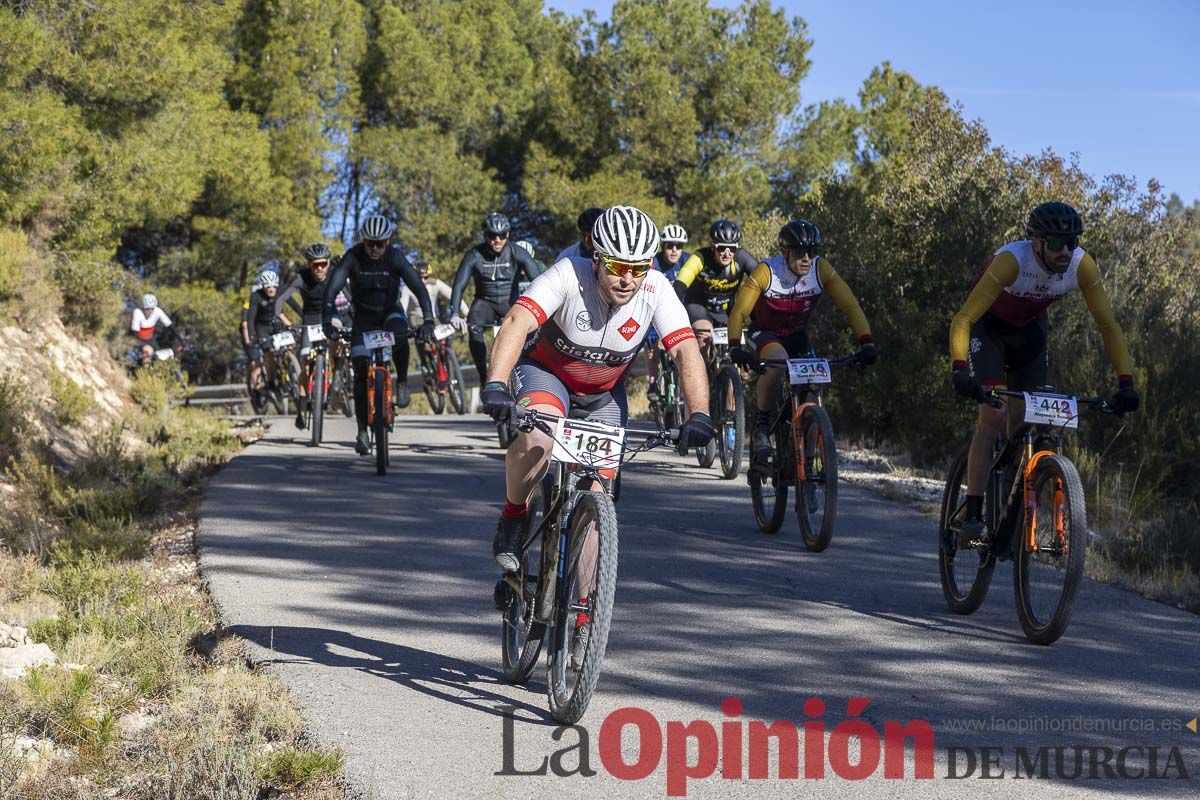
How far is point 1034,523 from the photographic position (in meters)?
→ 6.66

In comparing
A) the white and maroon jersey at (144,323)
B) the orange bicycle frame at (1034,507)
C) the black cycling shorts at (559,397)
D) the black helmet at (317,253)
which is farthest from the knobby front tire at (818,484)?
the white and maroon jersey at (144,323)

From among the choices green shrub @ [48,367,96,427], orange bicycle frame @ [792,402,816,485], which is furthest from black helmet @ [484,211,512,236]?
green shrub @ [48,367,96,427]

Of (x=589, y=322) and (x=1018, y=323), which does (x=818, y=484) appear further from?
(x=589, y=322)

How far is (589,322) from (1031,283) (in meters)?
2.72

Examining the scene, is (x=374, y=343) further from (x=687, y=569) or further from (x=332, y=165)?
(x=332, y=165)

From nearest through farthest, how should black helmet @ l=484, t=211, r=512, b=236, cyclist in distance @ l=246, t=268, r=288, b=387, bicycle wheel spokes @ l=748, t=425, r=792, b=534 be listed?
bicycle wheel spokes @ l=748, t=425, r=792, b=534 < black helmet @ l=484, t=211, r=512, b=236 < cyclist in distance @ l=246, t=268, r=288, b=387

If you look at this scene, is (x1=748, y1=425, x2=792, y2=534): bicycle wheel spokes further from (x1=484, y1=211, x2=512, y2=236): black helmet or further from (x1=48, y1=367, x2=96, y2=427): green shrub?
(x1=48, y1=367, x2=96, y2=427): green shrub

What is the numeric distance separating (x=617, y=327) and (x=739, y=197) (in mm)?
29300

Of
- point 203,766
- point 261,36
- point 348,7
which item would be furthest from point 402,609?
point 348,7

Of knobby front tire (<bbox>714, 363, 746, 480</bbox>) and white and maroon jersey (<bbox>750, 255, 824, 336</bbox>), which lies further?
knobby front tire (<bbox>714, 363, 746, 480</bbox>)

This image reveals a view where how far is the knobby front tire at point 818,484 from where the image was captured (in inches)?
343

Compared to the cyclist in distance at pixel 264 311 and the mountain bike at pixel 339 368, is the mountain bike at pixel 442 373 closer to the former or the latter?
the mountain bike at pixel 339 368

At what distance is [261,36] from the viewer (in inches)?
1281

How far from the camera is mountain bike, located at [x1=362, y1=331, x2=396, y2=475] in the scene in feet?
40.3
